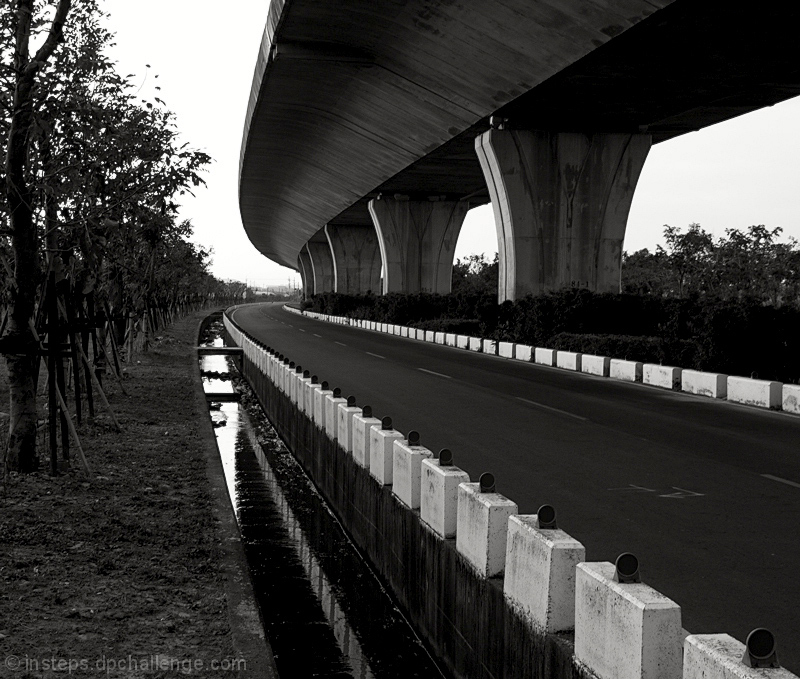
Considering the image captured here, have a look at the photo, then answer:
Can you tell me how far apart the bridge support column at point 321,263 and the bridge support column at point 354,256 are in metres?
20.5

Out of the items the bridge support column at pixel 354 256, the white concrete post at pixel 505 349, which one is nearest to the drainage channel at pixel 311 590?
the white concrete post at pixel 505 349

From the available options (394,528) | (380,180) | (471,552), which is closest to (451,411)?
(394,528)

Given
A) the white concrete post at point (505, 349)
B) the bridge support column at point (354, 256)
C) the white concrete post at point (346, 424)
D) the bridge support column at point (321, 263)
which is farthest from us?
the bridge support column at point (321, 263)

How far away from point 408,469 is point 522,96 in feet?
65.0

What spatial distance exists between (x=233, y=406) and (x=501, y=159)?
38.7 ft

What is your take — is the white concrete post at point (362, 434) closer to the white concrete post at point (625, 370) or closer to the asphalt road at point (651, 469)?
the asphalt road at point (651, 469)

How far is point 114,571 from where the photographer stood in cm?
764

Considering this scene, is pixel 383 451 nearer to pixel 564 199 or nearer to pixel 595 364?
pixel 595 364

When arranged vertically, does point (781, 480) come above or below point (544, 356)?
below

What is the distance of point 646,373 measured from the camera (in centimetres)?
2100

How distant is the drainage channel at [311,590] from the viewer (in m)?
7.98

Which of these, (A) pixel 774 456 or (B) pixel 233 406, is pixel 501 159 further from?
(A) pixel 774 456

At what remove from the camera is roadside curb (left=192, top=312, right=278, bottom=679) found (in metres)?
6.02

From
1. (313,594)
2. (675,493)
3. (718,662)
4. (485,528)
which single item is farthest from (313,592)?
(718,662)
